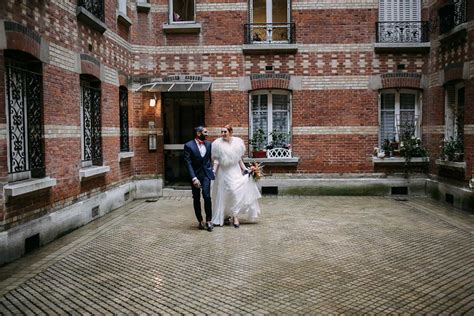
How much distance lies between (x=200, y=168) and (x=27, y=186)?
314 centimetres

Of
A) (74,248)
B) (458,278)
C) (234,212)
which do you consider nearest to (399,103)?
(234,212)

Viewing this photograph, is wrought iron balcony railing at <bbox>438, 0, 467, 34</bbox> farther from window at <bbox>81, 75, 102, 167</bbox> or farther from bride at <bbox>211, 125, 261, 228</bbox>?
window at <bbox>81, 75, 102, 167</bbox>

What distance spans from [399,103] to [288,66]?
3439 mm

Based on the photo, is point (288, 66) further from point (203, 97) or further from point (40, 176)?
point (40, 176)

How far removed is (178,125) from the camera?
14.2m

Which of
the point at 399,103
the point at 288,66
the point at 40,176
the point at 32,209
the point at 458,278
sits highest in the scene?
the point at 288,66

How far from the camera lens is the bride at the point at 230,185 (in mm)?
8734

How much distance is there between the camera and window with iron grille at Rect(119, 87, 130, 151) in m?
11.9

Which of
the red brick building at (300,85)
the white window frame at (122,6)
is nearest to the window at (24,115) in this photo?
the red brick building at (300,85)

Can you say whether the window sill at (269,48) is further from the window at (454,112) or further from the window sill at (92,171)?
the window sill at (92,171)

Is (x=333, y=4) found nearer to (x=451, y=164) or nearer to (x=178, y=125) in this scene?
(x=451, y=164)

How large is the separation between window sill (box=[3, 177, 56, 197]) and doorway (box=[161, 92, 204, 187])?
5.75 meters

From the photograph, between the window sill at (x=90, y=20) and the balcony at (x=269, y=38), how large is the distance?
417 centimetres

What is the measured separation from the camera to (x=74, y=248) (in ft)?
24.0
